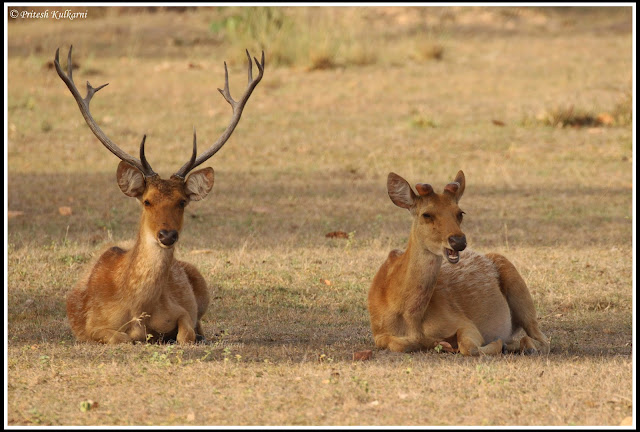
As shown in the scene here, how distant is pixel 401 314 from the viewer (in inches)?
304

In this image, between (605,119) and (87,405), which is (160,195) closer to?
(87,405)

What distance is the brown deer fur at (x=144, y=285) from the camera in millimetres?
7602

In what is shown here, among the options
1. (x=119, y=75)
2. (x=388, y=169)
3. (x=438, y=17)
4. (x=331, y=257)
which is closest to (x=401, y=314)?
(x=331, y=257)

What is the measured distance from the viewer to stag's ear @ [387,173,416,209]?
25.4 ft

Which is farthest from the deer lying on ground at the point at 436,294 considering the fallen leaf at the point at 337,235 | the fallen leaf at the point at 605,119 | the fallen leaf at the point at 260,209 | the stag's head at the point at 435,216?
the fallen leaf at the point at 605,119

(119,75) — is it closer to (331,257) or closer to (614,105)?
(614,105)

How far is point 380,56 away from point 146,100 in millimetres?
5644

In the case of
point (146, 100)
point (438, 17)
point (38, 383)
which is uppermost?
point (438, 17)

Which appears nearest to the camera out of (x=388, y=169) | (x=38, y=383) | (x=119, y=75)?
(x=38, y=383)

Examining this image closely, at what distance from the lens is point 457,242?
7.32m

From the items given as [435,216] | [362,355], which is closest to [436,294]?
[435,216]

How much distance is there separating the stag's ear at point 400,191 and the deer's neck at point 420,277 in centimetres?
32

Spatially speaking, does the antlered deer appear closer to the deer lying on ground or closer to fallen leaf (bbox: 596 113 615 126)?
the deer lying on ground

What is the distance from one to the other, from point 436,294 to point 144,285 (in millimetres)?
2145
